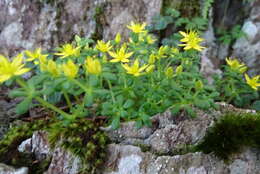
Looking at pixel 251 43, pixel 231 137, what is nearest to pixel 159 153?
pixel 231 137

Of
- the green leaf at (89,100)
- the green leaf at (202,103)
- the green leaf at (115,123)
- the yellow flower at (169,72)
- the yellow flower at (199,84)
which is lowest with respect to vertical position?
the green leaf at (115,123)

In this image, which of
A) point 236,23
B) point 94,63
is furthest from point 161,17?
point 94,63

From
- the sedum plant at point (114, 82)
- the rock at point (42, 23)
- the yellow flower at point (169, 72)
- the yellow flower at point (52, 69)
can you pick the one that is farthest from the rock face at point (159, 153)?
the rock at point (42, 23)

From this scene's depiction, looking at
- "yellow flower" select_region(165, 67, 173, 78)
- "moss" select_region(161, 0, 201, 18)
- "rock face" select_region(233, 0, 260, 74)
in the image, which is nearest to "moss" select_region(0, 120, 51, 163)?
"yellow flower" select_region(165, 67, 173, 78)

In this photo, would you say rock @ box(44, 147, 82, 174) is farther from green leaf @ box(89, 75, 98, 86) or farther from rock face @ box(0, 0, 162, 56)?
rock face @ box(0, 0, 162, 56)

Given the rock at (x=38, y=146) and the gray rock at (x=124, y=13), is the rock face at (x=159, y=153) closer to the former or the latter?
the rock at (x=38, y=146)

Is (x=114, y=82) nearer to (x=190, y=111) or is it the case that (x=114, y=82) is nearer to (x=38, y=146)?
(x=190, y=111)
